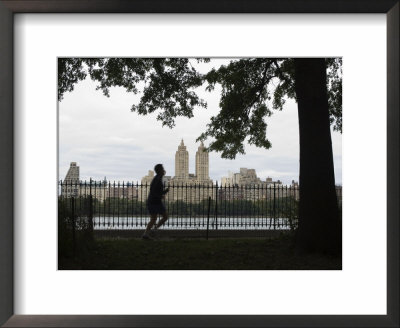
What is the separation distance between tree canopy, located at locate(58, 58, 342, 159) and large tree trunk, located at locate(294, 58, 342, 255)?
6.96 feet

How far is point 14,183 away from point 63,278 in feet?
3.44

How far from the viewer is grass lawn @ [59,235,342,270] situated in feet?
23.7

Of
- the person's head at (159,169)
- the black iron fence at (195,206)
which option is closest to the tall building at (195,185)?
the black iron fence at (195,206)

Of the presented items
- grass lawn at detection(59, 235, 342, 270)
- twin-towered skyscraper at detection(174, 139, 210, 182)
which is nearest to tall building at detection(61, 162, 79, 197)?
twin-towered skyscraper at detection(174, 139, 210, 182)

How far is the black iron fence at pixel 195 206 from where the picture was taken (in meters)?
12.1

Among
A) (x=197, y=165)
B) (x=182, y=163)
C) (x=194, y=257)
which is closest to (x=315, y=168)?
(x=194, y=257)

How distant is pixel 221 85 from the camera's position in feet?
34.3

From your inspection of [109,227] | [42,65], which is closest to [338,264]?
[42,65]
